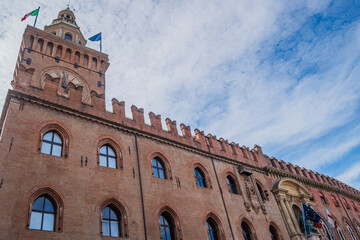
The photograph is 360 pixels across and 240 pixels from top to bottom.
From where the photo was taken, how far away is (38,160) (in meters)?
11.4

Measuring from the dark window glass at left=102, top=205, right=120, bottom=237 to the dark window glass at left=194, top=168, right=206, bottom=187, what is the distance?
5.73 m

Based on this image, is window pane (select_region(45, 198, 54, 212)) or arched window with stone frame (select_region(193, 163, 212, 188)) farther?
arched window with stone frame (select_region(193, 163, 212, 188))

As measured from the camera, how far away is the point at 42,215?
10.4 meters

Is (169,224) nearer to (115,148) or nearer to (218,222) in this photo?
(218,222)

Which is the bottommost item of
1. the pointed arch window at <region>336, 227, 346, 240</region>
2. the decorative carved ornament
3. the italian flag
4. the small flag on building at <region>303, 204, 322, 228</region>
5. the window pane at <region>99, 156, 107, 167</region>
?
the pointed arch window at <region>336, 227, 346, 240</region>

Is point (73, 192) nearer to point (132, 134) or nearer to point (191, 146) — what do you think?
point (132, 134)

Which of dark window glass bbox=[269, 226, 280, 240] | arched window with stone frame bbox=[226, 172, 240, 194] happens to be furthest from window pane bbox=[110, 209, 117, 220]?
dark window glass bbox=[269, 226, 280, 240]

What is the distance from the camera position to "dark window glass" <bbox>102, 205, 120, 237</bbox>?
38.2ft

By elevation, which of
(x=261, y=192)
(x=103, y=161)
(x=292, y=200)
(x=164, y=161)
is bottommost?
(x=292, y=200)

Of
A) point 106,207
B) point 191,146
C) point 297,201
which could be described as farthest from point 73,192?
point 297,201

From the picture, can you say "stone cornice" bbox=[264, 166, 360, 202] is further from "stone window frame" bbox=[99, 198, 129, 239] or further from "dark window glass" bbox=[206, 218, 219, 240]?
"stone window frame" bbox=[99, 198, 129, 239]

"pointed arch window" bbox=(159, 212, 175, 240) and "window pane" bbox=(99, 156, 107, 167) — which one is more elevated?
"window pane" bbox=(99, 156, 107, 167)

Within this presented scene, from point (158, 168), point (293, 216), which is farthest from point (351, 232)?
point (158, 168)

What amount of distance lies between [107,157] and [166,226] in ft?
13.7
